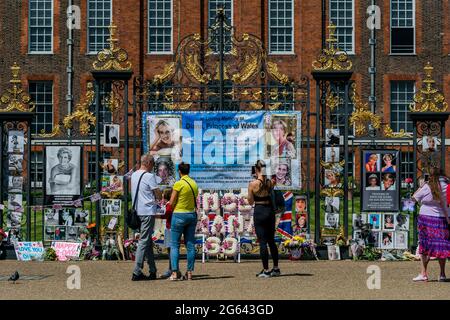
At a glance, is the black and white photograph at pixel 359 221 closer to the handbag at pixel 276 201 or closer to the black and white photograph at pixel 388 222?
the black and white photograph at pixel 388 222

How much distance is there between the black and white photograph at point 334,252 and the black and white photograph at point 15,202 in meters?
6.16

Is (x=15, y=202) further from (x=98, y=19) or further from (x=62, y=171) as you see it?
(x=98, y=19)

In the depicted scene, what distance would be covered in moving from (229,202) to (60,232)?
3400 millimetres

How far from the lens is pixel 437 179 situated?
2019cm

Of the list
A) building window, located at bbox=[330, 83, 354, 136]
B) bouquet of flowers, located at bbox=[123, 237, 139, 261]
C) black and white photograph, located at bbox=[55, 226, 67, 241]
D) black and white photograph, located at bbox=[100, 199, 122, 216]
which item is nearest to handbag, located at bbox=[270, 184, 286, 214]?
building window, located at bbox=[330, 83, 354, 136]

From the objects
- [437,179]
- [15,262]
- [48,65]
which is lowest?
[15,262]

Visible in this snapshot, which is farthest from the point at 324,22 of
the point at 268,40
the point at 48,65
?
the point at 48,65

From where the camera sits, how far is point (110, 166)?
2545 cm

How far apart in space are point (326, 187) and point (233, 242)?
2368mm

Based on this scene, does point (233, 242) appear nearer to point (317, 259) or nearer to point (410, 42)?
point (317, 259)

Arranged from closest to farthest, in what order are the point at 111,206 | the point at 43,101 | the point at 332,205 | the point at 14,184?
1. the point at 111,206
2. the point at 332,205
3. the point at 14,184
4. the point at 43,101

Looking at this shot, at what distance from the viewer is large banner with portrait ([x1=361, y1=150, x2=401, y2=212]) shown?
25.0 metres

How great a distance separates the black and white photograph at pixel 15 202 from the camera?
2545 centimetres

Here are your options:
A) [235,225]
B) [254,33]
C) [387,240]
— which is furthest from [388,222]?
[254,33]
